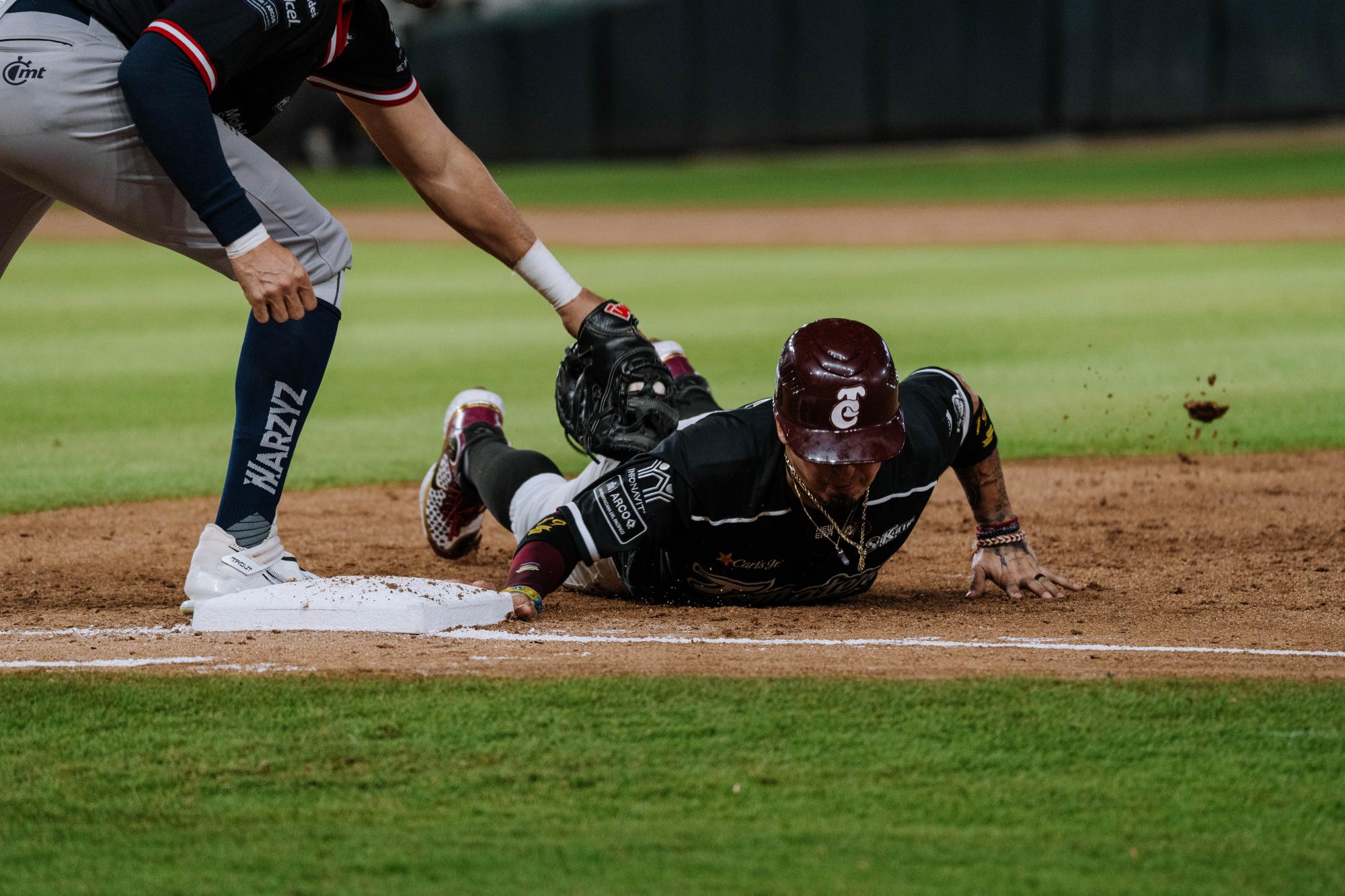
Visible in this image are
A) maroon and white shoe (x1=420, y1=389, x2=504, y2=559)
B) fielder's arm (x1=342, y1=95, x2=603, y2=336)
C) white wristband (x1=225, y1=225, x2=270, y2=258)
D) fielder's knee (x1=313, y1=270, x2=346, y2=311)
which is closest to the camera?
white wristband (x1=225, y1=225, x2=270, y2=258)

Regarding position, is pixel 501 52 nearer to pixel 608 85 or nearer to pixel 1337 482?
pixel 608 85

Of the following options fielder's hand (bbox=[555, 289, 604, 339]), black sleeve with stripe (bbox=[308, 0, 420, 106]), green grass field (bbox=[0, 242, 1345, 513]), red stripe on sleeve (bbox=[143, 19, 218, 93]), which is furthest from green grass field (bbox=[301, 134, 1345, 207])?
red stripe on sleeve (bbox=[143, 19, 218, 93])

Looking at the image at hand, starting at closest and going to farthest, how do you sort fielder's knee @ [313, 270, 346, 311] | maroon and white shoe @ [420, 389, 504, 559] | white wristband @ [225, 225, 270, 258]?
white wristband @ [225, 225, 270, 258] < fielder's knee @ [313, 270, 346, 311] < maroon and white shoe @ [420, 389, 504, 559]

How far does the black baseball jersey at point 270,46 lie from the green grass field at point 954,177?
58.5 feet

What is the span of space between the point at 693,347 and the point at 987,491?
5559 millimetres

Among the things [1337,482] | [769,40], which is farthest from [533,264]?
[769,40]

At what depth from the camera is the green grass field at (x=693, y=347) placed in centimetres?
675

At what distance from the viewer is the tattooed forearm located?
404 cm

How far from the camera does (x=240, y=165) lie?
3.54 meters

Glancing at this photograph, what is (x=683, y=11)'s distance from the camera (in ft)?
95.2

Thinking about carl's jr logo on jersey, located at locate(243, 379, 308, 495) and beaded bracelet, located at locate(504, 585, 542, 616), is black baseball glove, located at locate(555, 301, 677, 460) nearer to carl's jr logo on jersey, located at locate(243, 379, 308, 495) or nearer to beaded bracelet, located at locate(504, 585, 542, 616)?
beaded bracelet, located at locate(504, 585, 542, 616)

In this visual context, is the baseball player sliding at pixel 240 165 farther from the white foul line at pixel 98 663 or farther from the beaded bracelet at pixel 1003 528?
the beaded bracelet at pixel 1003 528

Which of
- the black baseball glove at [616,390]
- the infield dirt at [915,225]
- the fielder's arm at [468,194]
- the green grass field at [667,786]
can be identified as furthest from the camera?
the infield dirt at [915,225]

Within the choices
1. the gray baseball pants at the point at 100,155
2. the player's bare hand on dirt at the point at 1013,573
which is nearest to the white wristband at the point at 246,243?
the gray baseball pants at the point at 100,155
